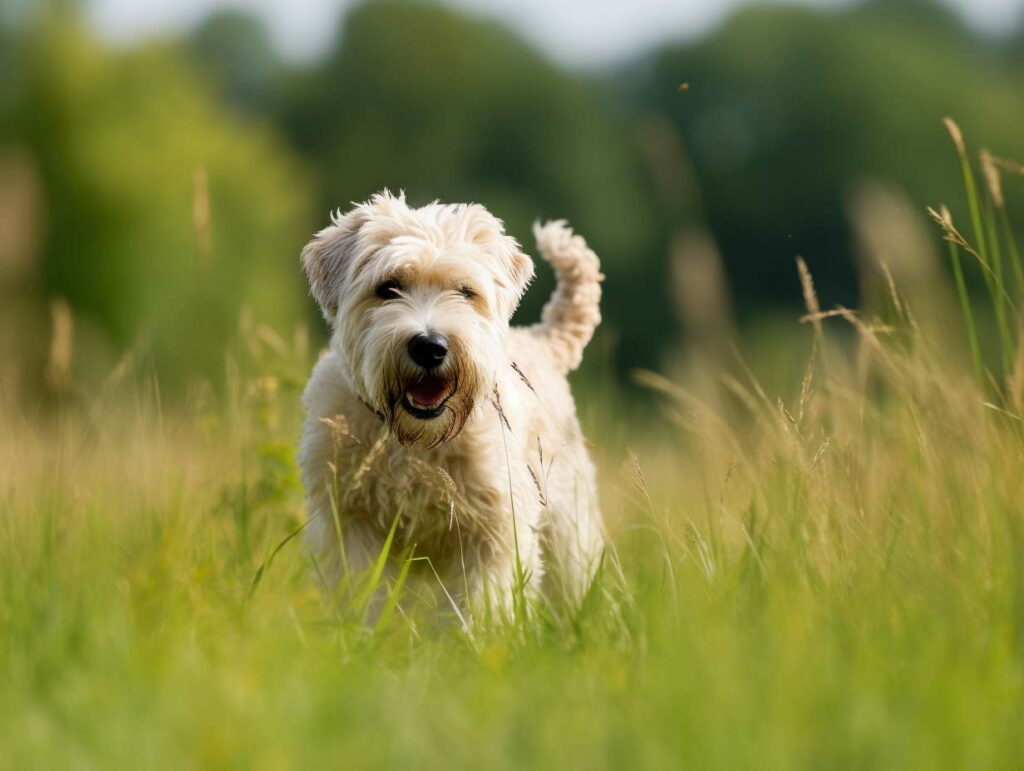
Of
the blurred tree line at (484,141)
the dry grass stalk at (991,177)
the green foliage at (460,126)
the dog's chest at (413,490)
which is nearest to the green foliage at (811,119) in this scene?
the blurred tree line at (484,141)

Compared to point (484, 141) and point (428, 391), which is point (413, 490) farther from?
point (484, 141)

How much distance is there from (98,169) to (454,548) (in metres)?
25.8

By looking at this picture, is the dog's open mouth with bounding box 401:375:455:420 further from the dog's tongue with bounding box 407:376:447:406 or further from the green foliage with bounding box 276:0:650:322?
the green foliage with bounding box 276:0:650:322

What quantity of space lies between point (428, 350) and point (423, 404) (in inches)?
9.8

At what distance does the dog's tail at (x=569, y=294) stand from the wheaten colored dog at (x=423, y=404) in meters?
1.15

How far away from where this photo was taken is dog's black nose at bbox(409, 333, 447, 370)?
189 inches

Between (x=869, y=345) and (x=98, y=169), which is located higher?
(x=98, y=169)

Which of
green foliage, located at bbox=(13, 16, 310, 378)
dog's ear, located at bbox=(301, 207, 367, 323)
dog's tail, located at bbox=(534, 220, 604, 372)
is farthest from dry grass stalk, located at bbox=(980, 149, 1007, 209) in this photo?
green foliage, located at bbox=(13, 16, 310, 378)

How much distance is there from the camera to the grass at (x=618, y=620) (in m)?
2.89

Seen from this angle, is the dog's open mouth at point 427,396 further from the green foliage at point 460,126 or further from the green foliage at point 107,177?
the green foliage at point 460,126

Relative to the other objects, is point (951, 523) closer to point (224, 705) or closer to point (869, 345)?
point (869, 345)

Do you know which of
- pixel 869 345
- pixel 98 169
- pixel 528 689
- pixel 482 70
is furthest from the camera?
pixel 482 70

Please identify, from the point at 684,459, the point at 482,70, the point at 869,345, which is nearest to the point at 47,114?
Result: the point at 482,70

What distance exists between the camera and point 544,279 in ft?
105
